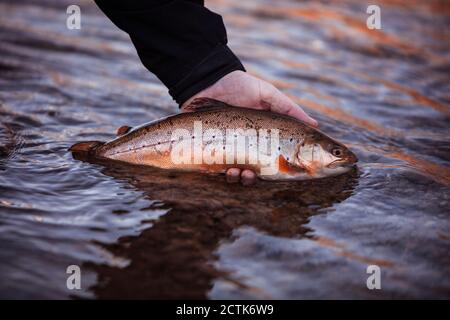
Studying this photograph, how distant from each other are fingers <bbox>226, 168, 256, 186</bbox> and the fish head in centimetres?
40

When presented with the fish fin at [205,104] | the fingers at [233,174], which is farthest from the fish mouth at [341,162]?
the fish fin at [205,104]

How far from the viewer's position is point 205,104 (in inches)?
167

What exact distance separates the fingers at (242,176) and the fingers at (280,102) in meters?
0.72

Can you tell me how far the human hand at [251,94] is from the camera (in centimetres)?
449

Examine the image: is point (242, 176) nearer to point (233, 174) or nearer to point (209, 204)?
point (233, 174)

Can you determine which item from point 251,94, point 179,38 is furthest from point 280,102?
point 179,38

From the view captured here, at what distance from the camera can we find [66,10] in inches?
400

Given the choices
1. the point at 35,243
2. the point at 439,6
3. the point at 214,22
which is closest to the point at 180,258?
the point at 35,243

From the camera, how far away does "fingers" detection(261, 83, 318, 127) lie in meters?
4.49

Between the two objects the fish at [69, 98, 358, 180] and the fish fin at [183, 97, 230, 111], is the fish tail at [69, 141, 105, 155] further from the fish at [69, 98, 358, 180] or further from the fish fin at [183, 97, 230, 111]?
the fish fin at [183, 97, 230, 111]

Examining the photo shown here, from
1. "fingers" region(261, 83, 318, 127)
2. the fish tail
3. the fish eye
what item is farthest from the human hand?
the fish tail

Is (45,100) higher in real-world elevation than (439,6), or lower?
lower
